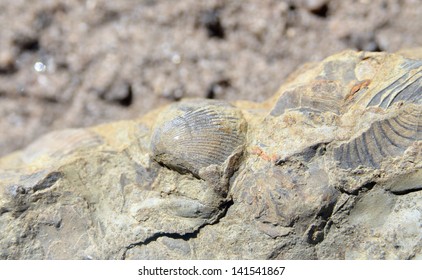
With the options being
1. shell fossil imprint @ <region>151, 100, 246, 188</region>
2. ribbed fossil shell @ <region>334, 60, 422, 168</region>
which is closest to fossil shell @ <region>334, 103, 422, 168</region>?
ribbed fossil shell @ <region>334, 60, 422, 168</region>

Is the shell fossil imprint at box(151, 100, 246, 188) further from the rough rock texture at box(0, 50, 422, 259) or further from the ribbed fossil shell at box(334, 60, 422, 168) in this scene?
the ribbed fossil shell at box(334, 60, 422, 168)

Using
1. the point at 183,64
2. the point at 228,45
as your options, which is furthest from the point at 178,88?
the point at 228,45

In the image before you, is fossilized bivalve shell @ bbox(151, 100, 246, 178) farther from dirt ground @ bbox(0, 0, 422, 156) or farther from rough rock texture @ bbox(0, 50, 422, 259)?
dirt ground @ bbox(0, 0, 422, 156)

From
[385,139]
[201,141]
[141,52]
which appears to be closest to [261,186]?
[201,141]

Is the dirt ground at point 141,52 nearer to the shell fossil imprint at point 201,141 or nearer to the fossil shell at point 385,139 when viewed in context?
the shell fossil imprint at point 201,141

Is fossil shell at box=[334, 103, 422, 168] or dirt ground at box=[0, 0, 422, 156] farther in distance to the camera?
dirt ground at box=[0, 0, 422, 156]

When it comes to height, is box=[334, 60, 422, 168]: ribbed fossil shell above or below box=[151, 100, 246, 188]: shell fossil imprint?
above

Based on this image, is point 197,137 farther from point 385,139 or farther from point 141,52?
point 141,52
